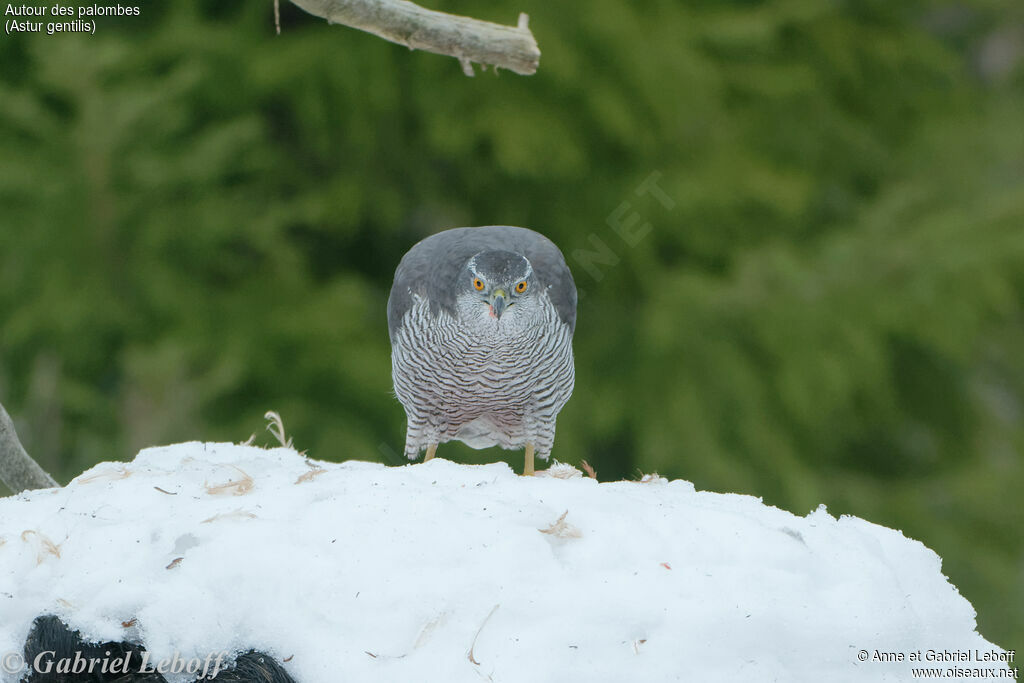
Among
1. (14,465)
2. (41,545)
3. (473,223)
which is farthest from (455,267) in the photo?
(473,223)

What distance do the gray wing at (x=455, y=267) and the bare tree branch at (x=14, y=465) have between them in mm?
1268

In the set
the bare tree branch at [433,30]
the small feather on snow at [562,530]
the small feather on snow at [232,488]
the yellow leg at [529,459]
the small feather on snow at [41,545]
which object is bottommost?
the small feather on snow at [41,545]

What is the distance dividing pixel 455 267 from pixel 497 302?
0.70ft

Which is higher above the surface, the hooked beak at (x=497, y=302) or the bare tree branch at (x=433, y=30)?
the bare tree branch at (x=433, y=30)

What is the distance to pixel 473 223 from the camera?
6.81 m

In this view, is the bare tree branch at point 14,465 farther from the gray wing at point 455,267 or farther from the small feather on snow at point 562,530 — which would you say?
the small feather on snow at point 562,530

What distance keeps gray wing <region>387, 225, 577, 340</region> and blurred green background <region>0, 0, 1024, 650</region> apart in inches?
105

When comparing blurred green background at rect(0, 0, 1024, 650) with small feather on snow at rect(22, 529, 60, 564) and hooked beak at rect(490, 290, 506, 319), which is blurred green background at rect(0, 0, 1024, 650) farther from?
small feather on snow at rect(22, 529, 60, 564)

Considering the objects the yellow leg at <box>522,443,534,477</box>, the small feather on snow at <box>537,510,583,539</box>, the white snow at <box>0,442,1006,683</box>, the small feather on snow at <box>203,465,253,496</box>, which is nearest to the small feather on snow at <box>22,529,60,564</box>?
the white snow at <box>0,442,1006,683</box>

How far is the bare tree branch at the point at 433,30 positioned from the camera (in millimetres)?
2324

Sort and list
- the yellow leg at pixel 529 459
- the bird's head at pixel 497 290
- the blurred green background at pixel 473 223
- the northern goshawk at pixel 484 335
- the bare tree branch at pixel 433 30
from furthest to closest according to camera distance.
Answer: the blurred green background at pixel 473 223 → the yellow leg at pixel 529 459 → the northern goshawk at pixel 484 335 → the bird's head at pixel 497 290 → the bare tree branch at pixel 433 30

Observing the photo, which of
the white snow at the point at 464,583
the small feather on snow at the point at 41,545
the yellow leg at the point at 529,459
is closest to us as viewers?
the white snow at the point at 464,583

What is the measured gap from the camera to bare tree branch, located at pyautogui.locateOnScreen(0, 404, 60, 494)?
2.53 meters

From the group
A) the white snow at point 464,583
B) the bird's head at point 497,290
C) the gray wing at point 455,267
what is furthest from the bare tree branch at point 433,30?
the white snow at point 464,583
